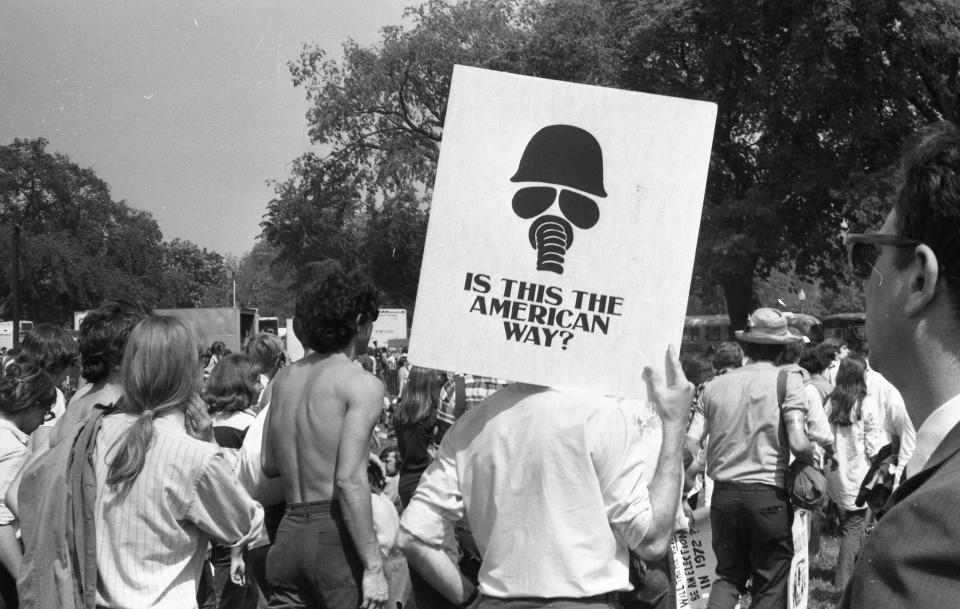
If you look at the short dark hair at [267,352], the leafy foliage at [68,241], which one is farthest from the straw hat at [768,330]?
the leafy foliage at [68,241]

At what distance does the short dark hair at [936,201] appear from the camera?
1.38 metres

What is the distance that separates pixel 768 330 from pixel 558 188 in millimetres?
3842

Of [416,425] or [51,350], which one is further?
[416,425]

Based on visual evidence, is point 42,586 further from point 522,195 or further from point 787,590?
point 787,590

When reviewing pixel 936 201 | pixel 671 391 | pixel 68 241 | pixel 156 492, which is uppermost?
pixel 68 241

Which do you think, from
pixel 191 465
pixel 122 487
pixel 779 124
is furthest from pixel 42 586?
pixel 779 124

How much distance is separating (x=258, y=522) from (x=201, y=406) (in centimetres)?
43

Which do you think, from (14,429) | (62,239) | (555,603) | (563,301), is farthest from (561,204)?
(62,239)

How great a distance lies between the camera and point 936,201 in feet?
4.57

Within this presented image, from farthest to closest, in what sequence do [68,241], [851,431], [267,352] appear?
[68,241]
[851,431]
[267,352]

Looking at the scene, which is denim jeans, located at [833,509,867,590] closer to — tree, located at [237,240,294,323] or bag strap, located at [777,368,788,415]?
bag strap, located at [777,368,788,415]

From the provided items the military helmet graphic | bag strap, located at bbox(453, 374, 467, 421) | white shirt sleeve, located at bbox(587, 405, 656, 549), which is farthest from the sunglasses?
bag strap, located at bbox(453, 374, 467, 421)

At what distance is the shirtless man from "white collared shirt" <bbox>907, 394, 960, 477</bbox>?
267 centimetres

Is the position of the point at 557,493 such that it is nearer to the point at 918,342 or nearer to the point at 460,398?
the point at 918,342
